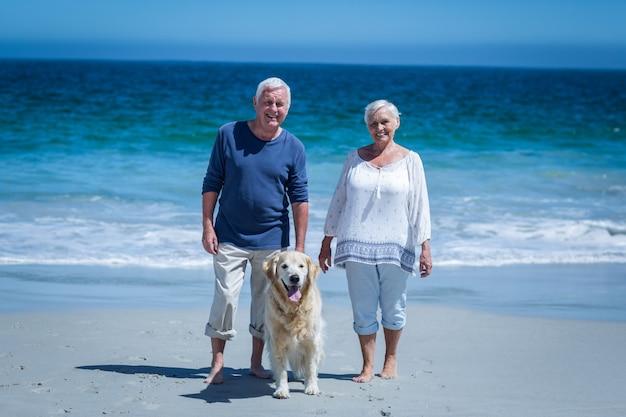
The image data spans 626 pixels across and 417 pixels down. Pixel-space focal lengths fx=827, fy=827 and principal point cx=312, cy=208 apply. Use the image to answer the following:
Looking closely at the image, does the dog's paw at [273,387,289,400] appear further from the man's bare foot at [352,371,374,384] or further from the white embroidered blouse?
the white embroidered blouse

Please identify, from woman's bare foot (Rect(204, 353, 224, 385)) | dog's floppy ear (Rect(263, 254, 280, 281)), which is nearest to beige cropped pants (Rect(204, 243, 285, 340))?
woman's bare foot (Rect(204, 353, 224, 385))

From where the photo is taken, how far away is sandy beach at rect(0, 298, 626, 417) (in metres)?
4.38

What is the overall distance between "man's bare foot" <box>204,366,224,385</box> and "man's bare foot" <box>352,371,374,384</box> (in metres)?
0.79

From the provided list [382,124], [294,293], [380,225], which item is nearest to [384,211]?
[380,225]

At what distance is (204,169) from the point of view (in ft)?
53.8

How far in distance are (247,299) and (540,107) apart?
30.9 metres

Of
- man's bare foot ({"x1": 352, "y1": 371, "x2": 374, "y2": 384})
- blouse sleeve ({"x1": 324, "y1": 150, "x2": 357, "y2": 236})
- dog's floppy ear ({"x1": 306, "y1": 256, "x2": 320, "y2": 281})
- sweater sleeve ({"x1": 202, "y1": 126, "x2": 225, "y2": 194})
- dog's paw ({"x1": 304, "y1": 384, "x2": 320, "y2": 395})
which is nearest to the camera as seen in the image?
dog's floppy ear ({"x1": 306, "y1": 256, "x2": 320, "y2": 281})

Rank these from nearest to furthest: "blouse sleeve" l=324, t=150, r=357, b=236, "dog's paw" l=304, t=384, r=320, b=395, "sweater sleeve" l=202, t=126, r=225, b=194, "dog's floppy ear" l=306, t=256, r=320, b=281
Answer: "dog's floppy ear" l=306, t=256, r=320, b=281
"dog's paw" l=304, t=384, r=320, b=395
"sweater sleeve" l=202, t=126, r=225, b=194
"blouse sleeve" l=324, t=150, r=357, b=236

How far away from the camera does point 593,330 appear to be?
6.14 meters

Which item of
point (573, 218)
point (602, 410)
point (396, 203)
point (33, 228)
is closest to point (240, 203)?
point (396, 203)

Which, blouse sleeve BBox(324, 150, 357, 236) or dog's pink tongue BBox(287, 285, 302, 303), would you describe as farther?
blouse sleeve BBox(324, 150, 357, 236)

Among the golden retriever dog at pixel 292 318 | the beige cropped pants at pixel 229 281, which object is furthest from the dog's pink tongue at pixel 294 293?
the beige cropped pants at pixel 229 281

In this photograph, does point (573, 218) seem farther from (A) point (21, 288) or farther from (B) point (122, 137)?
(B) point (122, 137)

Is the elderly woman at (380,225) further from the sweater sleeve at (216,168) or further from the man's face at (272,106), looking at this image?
the sweater sleeve at (216,168)
